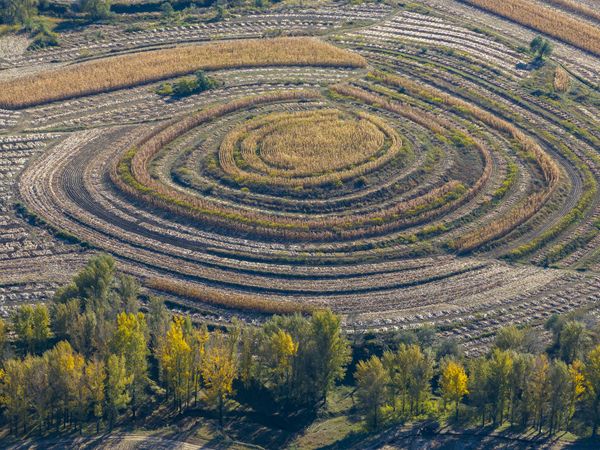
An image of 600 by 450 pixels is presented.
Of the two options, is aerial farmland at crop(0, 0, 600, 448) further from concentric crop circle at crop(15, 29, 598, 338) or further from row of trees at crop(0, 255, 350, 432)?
row of trees at crop(0, 255, 350, 432)

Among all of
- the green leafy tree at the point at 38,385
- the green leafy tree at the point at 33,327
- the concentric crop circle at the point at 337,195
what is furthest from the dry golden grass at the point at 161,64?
the green leafy tree at the point at 38,385

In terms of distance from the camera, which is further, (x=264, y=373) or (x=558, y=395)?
(x=264, y=373)

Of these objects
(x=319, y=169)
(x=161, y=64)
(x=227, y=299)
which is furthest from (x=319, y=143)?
(x=161, y=64)

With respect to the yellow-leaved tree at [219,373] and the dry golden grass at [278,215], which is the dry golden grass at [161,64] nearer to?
the dry golden grass at [278,215]

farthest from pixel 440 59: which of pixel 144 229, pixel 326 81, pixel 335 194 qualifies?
pixel 144 229

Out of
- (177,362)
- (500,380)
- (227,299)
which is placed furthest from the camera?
(227,299)

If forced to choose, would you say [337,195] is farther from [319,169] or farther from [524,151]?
[524,151]
